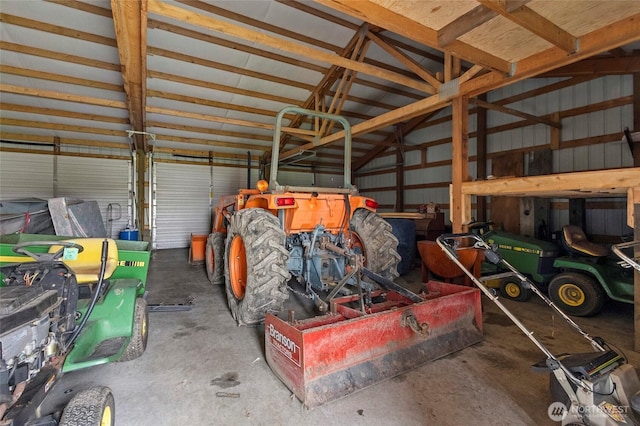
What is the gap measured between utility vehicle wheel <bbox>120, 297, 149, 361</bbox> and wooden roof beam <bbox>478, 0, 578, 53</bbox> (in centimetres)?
349

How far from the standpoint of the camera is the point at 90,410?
1.45 metres

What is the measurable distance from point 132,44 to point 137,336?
10.8 feet

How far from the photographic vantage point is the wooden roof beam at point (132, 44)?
2.99m

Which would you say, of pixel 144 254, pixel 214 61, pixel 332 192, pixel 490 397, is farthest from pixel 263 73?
pixel 490 397

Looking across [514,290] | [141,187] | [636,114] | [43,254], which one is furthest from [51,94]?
[636,114]

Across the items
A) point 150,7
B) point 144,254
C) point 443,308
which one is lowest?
point 443,308

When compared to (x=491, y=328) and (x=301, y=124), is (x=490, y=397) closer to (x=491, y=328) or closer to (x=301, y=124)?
(x=491, y=328)

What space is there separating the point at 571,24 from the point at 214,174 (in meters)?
8.77

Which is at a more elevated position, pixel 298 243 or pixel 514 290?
pixel 298 243

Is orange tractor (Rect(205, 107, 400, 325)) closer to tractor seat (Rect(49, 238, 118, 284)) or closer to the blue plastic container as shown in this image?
tractor seat (Rect(49, 238, 118, 284))

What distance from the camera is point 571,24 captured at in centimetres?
256

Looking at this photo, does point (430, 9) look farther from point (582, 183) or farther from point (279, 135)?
point (582, 183)

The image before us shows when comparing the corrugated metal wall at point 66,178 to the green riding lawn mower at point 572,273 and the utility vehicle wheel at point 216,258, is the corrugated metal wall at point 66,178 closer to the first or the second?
the utility vehicle wheel at point 216,258

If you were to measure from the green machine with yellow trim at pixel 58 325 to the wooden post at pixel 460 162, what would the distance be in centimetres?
Answer: 362
